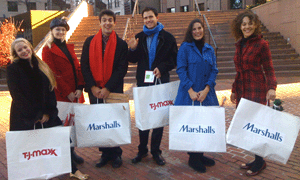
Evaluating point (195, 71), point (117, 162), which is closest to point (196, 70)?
point (195, 71)

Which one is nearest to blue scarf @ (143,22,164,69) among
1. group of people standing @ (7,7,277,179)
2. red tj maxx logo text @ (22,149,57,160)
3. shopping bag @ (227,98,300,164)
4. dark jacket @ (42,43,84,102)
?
group of people standing @ (7,7,277,179)

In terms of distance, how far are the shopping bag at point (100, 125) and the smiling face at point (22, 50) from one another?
780 mm

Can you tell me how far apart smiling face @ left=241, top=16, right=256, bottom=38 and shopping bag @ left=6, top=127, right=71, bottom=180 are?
2351mm

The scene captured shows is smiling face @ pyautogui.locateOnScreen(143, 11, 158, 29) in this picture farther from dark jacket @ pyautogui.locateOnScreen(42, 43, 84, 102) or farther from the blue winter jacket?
dark jacket @ pyautogui.locateOnScreen(42, 43, 84, 102)

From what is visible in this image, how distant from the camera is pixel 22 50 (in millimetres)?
2578

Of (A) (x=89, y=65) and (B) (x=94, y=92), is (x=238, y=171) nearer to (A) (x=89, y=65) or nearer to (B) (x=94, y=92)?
(B) (x=94, y=92)

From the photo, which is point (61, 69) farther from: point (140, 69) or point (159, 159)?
point (159, 159)

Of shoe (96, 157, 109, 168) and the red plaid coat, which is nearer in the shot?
the red plaid coat

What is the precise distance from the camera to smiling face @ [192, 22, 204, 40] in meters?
3.08

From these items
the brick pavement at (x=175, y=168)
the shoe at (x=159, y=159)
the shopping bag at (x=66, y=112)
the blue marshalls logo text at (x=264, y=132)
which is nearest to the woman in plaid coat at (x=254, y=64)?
the brick pavement at (x=175, y=168)

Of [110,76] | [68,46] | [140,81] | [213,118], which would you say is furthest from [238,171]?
[68,46]

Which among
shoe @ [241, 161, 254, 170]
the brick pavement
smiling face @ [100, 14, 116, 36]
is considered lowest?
the brick pavement

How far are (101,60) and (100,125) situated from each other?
852 millimetres

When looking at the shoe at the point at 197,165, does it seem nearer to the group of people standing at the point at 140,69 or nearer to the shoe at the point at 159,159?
the group of people standing at the point at 140,69
